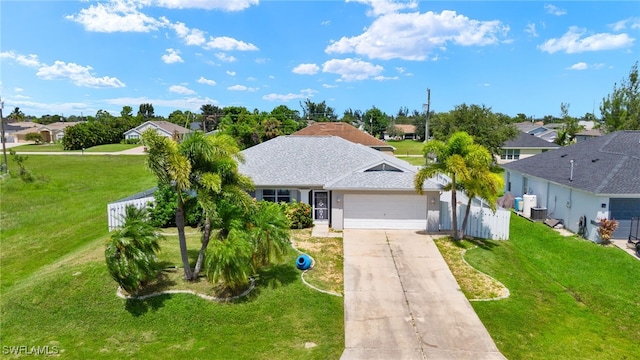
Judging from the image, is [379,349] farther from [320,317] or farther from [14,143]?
[14,143]

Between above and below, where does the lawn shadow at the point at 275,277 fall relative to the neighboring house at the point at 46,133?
below

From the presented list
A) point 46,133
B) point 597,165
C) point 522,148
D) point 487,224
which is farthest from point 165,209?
point 46,133

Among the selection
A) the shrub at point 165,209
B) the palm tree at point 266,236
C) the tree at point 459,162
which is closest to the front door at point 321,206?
the tree at point 459,162

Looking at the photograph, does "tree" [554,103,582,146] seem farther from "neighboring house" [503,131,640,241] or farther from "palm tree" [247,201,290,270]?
"palm tree" [247,201,290,270]

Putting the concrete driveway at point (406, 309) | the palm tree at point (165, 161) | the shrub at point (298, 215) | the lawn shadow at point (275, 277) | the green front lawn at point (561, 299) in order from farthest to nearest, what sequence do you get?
the shrub at point (298, 215) → the lawn shadow at point (275, 277) → the palm tree at point (165, 161) → the green front lawn at point (561, 299) → the concrete driveway at point (406, 309)

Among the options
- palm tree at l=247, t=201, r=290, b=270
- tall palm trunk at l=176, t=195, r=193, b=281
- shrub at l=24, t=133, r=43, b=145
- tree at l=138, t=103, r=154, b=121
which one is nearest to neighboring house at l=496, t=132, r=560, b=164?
palm tree at l=247, t=201, r=290, b=270

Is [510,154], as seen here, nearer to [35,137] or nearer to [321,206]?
[321,206]

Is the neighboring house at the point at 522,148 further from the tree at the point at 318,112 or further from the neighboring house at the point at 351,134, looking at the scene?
the tree at the point at 318,112
